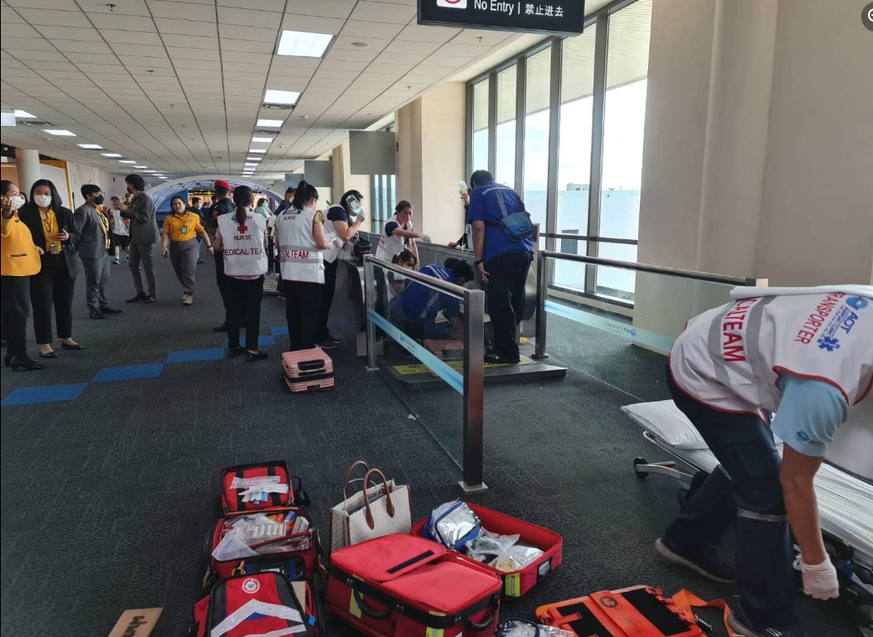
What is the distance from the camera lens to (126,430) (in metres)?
3.69

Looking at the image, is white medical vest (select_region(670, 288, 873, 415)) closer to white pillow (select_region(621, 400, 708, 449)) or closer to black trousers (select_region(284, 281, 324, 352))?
white pillow (select_region(621, 400, 708, 449))

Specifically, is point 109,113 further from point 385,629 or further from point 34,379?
point 385,629

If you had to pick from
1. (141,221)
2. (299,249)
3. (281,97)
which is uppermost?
(281,97)

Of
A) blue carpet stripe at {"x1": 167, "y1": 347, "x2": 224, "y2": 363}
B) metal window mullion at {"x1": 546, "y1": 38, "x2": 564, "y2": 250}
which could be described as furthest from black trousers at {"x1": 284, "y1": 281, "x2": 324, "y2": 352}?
metal window mullion at {"x1": 546, "y1": 38, "x2": 564, "y2": 250}

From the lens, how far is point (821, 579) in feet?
5.47

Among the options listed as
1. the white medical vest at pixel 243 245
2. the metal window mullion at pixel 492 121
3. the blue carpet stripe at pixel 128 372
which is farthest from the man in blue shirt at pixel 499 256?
the metal window mullion at pixel 492 121

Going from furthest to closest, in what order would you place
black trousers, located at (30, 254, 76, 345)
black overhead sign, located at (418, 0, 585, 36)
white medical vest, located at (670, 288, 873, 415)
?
black trousers, located at (30, 254, 76, 345) → black overhead sign, located at (418, 0, 585, 36) → white medical vest, located at (670, 288, 873, 415)

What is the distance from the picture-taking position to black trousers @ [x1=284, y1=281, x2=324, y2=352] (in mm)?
4957

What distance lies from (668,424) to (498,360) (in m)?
2.18

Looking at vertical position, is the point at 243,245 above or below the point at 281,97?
below

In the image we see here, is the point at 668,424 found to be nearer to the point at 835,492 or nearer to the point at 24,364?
the point at 835,492

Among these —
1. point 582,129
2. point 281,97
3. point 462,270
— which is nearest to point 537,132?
point 582,129

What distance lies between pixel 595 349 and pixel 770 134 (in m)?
2.15

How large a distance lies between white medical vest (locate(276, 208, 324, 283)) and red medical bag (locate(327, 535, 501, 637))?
3.08m
